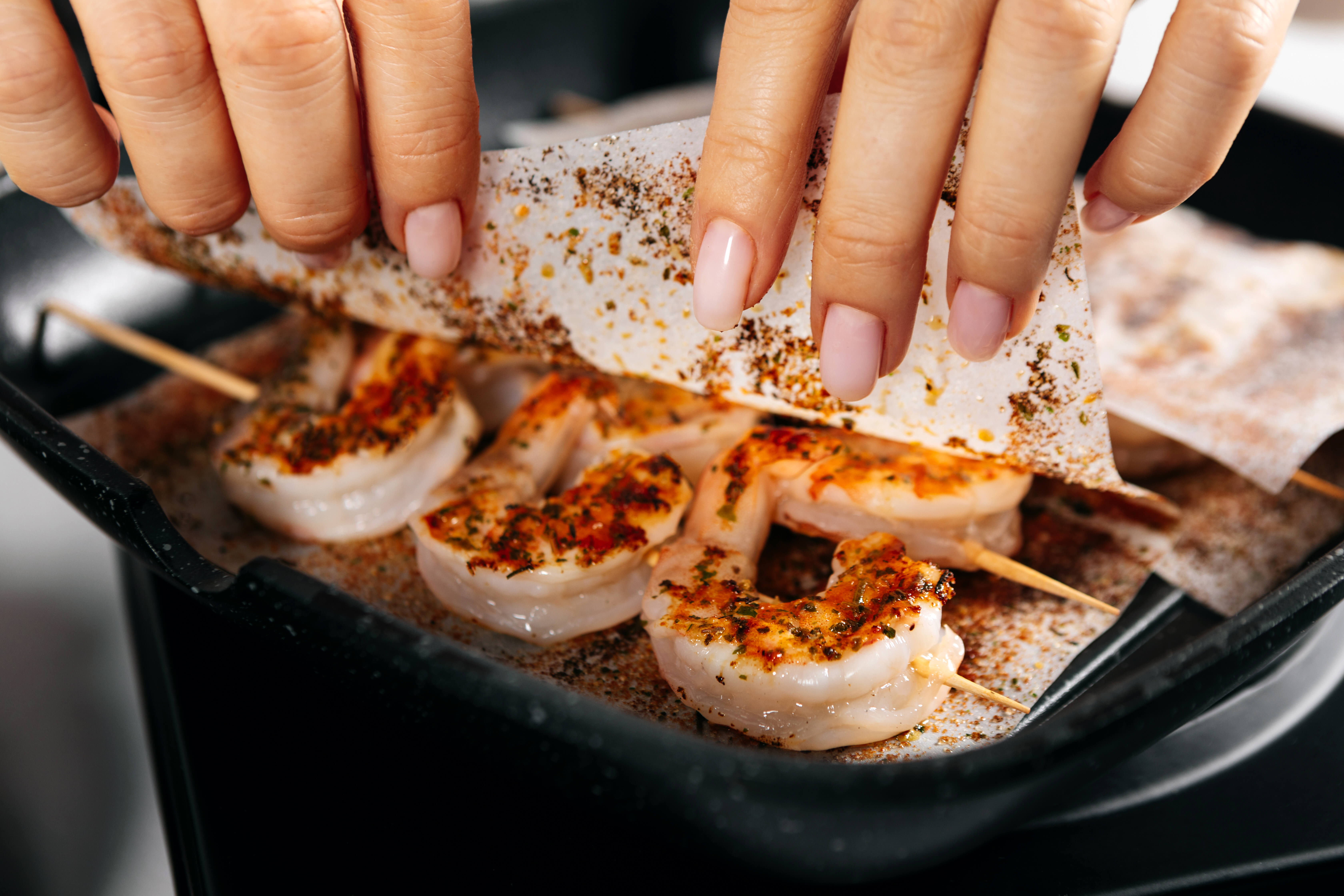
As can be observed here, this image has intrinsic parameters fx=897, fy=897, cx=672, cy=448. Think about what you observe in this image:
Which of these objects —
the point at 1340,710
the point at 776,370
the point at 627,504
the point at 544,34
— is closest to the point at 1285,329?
the point at 1340,710

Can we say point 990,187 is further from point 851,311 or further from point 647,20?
point 647,20

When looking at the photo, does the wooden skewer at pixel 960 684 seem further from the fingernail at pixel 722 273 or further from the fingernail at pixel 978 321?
the fingernail at pixel 722 273

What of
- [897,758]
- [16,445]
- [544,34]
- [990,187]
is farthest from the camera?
[544,34]

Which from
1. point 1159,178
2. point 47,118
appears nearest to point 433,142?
point 47,118

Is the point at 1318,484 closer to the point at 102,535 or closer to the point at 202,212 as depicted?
the point at 202,212

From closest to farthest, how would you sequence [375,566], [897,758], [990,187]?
1. [990,187]
2. [897,758]
3. [375,566]

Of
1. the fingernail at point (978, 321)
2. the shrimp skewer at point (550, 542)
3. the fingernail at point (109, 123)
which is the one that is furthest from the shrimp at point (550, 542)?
the fingernail at point (109, 123)
